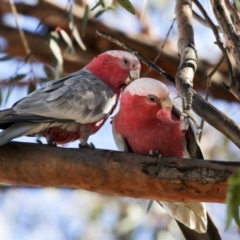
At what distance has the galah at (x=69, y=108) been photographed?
1582 mm

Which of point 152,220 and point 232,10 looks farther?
point 152,220

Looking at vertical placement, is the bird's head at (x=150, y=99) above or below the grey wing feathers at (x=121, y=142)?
above

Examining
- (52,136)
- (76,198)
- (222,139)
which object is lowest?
(76,198)

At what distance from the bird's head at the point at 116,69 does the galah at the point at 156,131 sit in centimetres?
16

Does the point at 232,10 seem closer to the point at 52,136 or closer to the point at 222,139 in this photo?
the point at 52,136

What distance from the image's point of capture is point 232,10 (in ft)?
5.46

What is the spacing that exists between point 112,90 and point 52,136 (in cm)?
26

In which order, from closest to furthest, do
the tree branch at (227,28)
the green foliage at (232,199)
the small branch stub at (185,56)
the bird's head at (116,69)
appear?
1. the green foliage at (232,199)
2. the small branch stub at (185,56)
3. the tree branch at (227,28)
4. the bird's head at (116,69)

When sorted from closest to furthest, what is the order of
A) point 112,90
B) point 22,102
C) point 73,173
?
point 73,173
point 22,102
point 112,90

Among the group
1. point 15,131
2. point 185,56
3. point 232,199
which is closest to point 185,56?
point 185,56

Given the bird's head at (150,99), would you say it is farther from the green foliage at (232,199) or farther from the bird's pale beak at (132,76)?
the green foliage at (232,199)

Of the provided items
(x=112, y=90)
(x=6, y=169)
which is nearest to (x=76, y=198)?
(x=112, y=90)

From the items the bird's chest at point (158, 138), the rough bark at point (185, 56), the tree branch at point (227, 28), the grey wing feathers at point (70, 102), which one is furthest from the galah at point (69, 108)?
the tree branch at point (227, 28)

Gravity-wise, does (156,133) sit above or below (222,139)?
above
